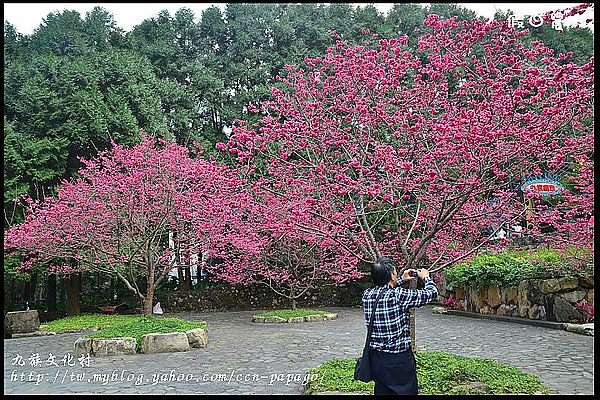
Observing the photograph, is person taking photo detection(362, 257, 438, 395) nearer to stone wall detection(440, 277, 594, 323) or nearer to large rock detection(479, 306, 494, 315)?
stone wall detection(440, 277, 594, 323)

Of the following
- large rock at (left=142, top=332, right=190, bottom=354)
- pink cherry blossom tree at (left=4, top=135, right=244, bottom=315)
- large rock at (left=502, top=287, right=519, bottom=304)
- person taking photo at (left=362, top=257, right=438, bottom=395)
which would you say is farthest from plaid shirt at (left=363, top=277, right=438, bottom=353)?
large rock at (left=502, top=287, right=519, bottom=304)

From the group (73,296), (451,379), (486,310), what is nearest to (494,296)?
(486,310)

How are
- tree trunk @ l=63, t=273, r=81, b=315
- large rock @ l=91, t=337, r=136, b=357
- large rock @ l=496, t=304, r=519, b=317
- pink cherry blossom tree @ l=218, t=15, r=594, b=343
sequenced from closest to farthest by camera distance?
pink cherry blossom tree @ l=218, t=15, r=594, b=343
large rock @ l=91, t=337, r=136, b=357
large rock @ l=496, t=304, r=519, b=317
tree trunk @ l=63, t=273, r=81, b=315

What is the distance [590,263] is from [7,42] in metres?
Result: 16.3

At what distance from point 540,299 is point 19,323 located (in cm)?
1068

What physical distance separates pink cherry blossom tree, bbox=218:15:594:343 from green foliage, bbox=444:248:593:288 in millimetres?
3440

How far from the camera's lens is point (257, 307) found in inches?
718

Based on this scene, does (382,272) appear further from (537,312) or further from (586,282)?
(537,312)

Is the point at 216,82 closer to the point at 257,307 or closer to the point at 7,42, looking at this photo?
the point at 7,42

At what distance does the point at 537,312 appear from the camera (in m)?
11.0

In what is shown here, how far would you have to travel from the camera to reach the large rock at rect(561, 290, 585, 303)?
1016 centimetres

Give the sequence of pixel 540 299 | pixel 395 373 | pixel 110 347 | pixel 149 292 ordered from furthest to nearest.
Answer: pixel 540 299 < pixel 149 292 < pixel 110 347 < pixel 395 373

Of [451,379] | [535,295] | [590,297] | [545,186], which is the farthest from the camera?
[535,295]
